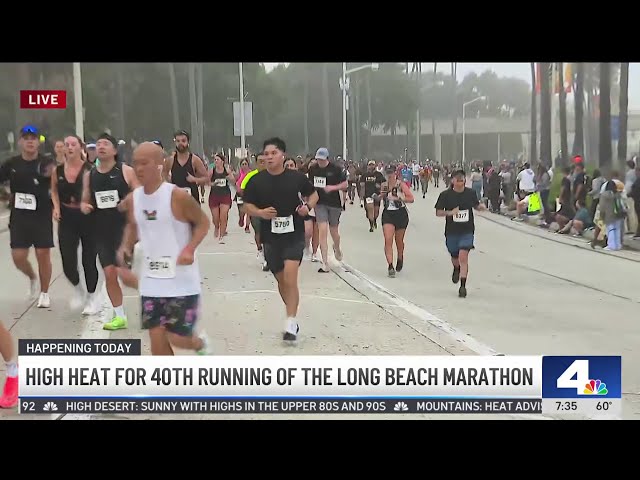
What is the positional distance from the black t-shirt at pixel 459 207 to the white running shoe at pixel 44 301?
2.64 m

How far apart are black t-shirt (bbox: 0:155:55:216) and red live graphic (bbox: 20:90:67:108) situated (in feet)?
1.23

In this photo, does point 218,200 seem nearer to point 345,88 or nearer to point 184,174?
point 184,174

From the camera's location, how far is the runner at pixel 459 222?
6270 mm

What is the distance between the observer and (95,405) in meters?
4.09

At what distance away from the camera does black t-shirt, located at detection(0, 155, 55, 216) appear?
15.2ft

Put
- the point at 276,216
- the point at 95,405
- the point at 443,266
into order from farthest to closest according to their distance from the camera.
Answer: the point at 443,266 < the point at 276,216 < the point at 95,405

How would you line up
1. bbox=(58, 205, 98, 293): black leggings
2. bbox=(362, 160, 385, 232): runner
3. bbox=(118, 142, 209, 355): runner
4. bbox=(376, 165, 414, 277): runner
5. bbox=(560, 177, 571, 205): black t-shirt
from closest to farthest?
bbox=(118, 142, 209, 355): runner → bbox=(58, 205, 98, 293): black leggings → bbox=(560, 177, 571, 205): black t-shirt → bbox=(362, 160, 385, 232): runner → bbox=(376, 165, 414, 277): runner

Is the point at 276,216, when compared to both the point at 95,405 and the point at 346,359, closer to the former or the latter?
the point at 346,359

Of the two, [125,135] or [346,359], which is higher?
[125,135]

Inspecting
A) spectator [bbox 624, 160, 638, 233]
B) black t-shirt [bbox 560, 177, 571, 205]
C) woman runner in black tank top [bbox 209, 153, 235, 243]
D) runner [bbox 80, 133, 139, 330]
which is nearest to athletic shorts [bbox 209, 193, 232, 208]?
woman runner in black tank top [bbox 209, 153, 235, 243]

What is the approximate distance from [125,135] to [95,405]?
1.43 metres

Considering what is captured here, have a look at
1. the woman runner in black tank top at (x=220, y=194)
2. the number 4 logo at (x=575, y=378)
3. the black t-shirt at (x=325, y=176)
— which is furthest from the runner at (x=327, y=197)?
the number 4 logo at (x=575, y=378)

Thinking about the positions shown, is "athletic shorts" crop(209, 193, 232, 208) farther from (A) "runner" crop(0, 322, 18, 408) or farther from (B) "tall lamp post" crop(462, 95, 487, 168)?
(B) "tall lamp post" crop(462, 95, 487, 168)
